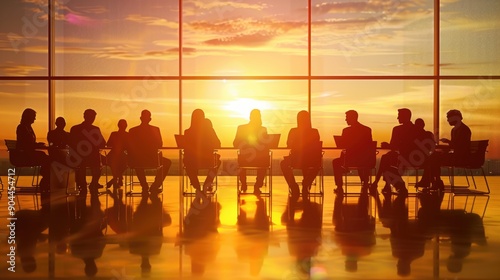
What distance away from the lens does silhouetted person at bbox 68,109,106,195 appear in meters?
Result: 9.72

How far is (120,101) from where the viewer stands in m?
13.1

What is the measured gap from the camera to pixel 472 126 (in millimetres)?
13297

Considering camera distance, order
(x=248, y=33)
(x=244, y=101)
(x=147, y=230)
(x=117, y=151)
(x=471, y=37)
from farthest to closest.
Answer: (x=471, y=37)
(x=248, y=33)
(x=244, y=101)
(x=117, y=151)
(x=147, y=230)

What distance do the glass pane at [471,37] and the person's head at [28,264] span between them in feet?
32.5

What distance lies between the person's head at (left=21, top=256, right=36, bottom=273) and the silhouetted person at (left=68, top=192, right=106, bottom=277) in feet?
0.96

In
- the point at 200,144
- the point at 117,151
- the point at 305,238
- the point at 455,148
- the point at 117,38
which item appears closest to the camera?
the point at 305,238

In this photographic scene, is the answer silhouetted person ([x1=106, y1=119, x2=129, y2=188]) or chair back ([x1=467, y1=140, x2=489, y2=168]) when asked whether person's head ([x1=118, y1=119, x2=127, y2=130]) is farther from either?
chair back ([x1=467, y1=140, x2=489, y2=168])

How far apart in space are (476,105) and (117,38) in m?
6.97

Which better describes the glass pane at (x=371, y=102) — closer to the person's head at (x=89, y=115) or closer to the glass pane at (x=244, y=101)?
the glass pane at (x=244, y=101)

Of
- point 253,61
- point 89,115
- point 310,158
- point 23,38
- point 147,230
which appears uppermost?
point 23,38

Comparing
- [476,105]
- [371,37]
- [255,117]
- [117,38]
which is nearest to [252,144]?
[255,117]

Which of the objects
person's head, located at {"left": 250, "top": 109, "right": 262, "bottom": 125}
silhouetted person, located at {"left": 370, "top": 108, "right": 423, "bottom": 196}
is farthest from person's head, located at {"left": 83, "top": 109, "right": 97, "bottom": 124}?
silhouetted person, located at {"left": 370, "top": 108, "right": 423, "bottom": 196}

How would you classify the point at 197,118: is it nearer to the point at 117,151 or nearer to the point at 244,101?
the point at 117,151

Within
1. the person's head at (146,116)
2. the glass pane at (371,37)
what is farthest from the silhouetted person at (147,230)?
the glass pane at (371,37)
